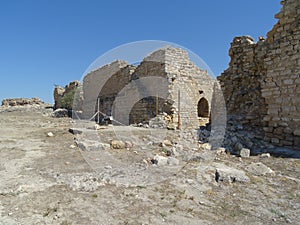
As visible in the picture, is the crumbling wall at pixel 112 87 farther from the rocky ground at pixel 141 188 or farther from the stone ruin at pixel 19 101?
the stone ruin at pixel 19 101

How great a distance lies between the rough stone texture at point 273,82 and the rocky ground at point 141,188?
1174 mm

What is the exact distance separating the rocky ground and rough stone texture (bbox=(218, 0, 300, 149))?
1.17 meters

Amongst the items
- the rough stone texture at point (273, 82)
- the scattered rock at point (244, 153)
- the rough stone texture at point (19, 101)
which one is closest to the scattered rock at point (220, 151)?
the scattered rock at point (244, 153)

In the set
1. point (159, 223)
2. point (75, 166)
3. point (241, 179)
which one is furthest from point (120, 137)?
point (159, 223)

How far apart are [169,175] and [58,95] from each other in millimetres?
25266

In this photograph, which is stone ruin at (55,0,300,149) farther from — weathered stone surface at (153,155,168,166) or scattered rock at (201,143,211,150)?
weathered stone surface at (153,155,168,166)

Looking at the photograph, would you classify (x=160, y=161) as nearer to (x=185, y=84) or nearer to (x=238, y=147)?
(x=238, y=147)

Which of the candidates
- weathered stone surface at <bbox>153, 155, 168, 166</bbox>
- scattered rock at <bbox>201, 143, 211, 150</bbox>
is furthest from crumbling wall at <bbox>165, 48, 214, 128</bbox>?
weathered stone surface at <bbox>153, 155, 168, 166</bbox>

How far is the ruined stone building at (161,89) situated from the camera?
10320 millimetres

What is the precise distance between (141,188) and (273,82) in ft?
17.0

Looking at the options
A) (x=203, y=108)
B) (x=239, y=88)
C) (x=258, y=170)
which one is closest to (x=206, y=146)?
(x=258, y=170)

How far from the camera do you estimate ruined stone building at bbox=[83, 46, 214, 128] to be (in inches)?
406

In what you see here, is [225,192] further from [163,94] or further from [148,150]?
[163,94]

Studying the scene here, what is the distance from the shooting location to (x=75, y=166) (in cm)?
395
